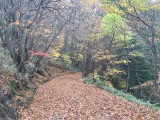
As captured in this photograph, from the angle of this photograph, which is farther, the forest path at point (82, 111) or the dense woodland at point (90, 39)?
the dense woodland at point (90, 39)

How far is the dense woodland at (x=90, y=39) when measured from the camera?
14367 mm

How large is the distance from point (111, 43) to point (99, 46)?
1.57 metres

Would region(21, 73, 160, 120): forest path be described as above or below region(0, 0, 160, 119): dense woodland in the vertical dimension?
below

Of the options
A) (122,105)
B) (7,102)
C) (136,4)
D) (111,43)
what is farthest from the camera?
(111,43)

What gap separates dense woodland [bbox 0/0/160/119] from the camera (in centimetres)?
1437

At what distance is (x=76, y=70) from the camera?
38625 millimetres

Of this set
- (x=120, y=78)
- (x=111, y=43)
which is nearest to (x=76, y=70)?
(x=120, y=78)

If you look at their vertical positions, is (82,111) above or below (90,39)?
Result: below

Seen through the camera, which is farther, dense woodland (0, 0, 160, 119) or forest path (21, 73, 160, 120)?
dense woodland (0, 0, 160, 119)

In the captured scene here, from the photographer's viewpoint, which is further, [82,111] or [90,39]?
[90,39]

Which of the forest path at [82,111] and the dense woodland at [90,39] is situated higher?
the dense woodland at [90,39]

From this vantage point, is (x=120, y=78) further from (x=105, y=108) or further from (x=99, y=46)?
(x=105, y=108)

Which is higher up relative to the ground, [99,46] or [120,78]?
[99,46]

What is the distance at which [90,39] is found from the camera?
25203 millimetres
